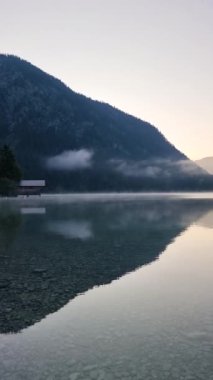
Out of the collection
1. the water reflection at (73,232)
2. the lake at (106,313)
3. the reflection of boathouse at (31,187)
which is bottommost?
the lake at (106,313)

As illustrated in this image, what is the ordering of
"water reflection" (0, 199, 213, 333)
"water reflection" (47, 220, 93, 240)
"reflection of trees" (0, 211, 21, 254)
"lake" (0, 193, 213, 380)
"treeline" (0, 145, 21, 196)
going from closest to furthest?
"lake" (0, 193, 213, 380) < "water reflection" (0, 199, 213, 333) < "reflection of trees" (0, 211, 21, 254) < "water reflection" (47, 220, 93, 240) < "treeline" (0, 145, 21, 196)

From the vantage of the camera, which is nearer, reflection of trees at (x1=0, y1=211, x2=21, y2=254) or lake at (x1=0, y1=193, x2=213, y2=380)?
lake at (x1=0, y1=193, x2=213, y2=380)

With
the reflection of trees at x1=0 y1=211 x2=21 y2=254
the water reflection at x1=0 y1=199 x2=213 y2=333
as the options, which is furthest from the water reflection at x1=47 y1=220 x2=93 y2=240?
the reflection of trees at x1=0 y1=211 x2=21 y2=254

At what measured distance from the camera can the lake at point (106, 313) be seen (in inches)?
396

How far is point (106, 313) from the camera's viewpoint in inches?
573

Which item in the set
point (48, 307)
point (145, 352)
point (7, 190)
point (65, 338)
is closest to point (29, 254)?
point (48, 307)

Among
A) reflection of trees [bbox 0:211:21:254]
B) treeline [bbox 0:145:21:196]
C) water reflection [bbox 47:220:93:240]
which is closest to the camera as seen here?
reflection of trees [bbox 0:211:21:254]

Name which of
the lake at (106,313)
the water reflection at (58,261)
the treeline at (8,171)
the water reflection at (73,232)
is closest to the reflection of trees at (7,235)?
the water reflection at (58,261)

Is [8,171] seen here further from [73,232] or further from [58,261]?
[58,261]

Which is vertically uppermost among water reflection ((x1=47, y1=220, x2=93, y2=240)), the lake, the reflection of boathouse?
the reflection of boathouse

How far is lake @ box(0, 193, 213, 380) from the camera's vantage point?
10.1 m

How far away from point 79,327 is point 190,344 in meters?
3.70

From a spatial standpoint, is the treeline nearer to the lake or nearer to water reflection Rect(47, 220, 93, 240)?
water reflection Rect(47, 220, 93, 240)

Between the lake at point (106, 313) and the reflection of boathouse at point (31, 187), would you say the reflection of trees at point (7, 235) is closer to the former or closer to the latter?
the lake at point (106, 313)
